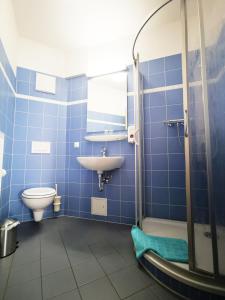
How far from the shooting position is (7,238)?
1369mm

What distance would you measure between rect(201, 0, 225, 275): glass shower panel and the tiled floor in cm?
59

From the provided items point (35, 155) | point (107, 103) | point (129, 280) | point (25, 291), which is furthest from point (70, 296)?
point (107, 103)

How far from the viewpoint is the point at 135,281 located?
3.57 feet

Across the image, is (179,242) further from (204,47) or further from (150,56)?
(150,56)

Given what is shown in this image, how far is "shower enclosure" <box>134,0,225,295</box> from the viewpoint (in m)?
0.84

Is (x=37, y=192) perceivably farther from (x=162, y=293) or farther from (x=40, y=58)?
(x=40, y=58)

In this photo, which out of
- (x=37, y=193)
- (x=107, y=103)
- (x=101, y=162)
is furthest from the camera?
(x=107, y=103)

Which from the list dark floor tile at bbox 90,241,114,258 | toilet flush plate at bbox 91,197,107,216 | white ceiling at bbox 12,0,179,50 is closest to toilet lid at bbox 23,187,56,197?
toilet flush plate at bbox 91,197,107,216

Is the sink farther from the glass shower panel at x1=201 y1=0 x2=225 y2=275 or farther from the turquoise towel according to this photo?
the glass shower panel at x1=201 y1=0 x2=225 y2=275

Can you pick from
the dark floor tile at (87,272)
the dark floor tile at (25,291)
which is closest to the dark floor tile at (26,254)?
the dark floor tile at (25,291)

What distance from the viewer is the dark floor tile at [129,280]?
1.01m

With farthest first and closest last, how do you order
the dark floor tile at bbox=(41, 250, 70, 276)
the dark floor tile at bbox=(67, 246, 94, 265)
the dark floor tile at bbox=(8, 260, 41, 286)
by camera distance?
the dark floor tile at bbox=(67, 246, 94, 265) < the dark floor tile at bbox=(41, 250, 70, 276) < the dark floor tile at bbox=(8, 260, 41, 286)

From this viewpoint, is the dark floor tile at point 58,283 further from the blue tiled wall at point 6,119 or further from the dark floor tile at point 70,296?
the blue tiled wall at point 6,119

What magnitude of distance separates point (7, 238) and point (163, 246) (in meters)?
1.31
